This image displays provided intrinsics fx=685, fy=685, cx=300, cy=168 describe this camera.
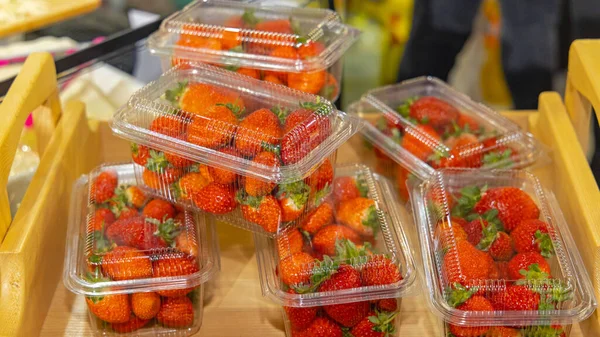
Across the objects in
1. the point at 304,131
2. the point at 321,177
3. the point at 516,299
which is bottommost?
the point at 516,299

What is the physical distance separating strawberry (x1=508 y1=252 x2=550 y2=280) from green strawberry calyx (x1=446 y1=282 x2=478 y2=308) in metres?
0.09

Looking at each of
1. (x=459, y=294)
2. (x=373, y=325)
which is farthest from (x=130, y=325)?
(x=459, y=294)

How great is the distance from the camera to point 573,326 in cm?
127

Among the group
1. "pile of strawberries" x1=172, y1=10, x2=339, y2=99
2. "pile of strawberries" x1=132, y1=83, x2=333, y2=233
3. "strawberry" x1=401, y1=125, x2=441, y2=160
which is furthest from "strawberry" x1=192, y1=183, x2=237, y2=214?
"strawberry" x1=401, y1=125, x2=441, y2=160

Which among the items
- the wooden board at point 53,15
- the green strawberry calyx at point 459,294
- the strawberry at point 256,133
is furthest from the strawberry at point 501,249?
the wooden board at point 53,15

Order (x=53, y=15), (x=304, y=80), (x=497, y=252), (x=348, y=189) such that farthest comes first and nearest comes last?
(x=53, y=15)
(x=304, y=80)
(x=348, y=189)
(x=497, y=252)

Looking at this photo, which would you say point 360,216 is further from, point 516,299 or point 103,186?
point 103,186

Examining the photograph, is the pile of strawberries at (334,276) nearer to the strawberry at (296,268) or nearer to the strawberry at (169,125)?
the strawberry at (296,268)

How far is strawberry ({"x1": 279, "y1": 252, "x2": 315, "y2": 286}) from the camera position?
117 cm

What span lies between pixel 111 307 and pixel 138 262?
0.29 feet

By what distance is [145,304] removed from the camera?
1186 millimetres

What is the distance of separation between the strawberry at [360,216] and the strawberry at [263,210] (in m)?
0.14

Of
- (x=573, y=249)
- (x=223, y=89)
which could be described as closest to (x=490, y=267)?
(x=573, y=249)

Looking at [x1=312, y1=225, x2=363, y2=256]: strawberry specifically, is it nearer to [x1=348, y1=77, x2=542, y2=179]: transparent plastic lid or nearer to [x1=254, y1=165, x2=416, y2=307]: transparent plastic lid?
[x1=254, y1=165, x2=416, y2=307]: transparent plastic lid
